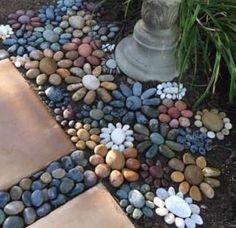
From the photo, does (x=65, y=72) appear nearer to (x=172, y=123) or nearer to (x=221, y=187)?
(x=172, y=123)

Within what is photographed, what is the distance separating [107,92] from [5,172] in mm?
466

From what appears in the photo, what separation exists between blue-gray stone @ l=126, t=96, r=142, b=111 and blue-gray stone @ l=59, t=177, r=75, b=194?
37 cm

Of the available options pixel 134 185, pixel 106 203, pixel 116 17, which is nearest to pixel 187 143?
pixel 134 185

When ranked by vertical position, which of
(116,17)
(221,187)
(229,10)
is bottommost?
(221,187)

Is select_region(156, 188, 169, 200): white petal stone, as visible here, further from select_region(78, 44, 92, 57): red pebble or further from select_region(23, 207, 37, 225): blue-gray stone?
select_region(78, 44, 92, 57): red pebble

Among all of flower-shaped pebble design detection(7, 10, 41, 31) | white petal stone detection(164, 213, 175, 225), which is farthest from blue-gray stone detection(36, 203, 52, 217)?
flower-shaped pebble design detection(7, 10, 41, 31)

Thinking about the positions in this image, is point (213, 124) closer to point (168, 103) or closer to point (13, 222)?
point (168, 103)

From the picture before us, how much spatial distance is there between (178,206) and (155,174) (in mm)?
126

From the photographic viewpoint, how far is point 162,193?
4.49ft

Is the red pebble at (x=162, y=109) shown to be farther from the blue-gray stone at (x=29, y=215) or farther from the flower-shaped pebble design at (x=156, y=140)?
the blue-gray stone at (x=29, y=215)

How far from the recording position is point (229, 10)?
1657 mm

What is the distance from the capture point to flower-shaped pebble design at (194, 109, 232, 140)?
1562mm

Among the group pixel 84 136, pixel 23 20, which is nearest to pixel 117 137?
pixel 84 136

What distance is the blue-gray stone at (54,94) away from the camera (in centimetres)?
157
